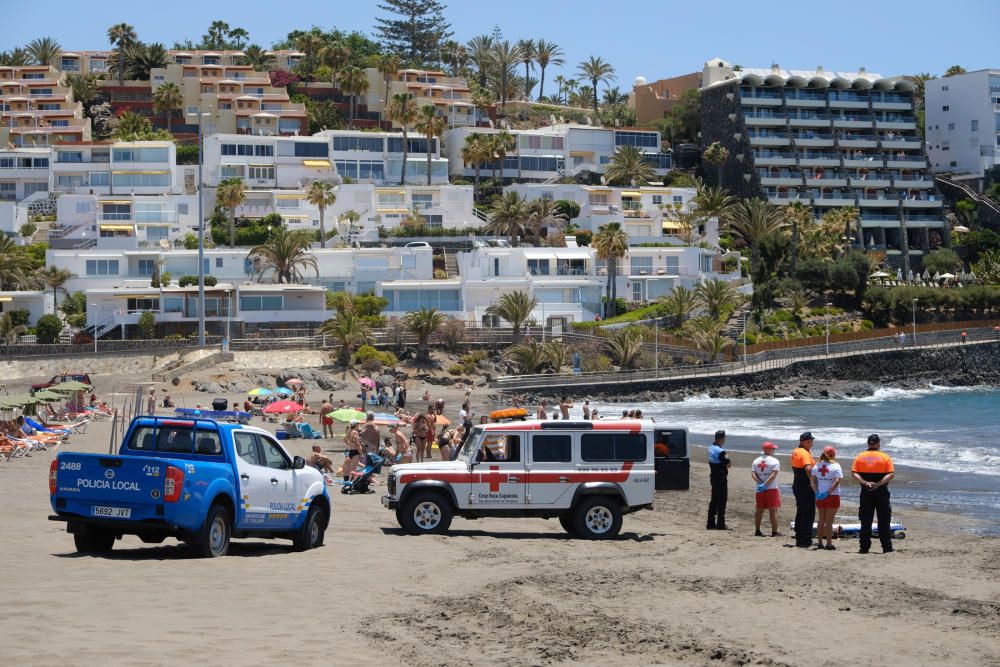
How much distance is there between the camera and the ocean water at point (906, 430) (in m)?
27.9

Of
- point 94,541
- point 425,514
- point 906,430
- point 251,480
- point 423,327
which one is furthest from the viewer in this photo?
point 423,327

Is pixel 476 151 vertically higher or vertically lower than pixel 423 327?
higher

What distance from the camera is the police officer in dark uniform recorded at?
19031 mm

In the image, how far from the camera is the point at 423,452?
2808 cm

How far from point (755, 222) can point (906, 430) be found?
138 feet

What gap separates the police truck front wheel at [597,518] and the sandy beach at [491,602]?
40cm

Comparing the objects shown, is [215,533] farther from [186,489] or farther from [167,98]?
[167,98]

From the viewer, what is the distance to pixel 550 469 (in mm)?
18203

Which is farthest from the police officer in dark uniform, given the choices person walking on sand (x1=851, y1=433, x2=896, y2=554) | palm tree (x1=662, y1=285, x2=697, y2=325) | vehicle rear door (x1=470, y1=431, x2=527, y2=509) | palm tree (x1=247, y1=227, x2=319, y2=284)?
palm tree (x1=247, y1=227, x2=319, y2=284)

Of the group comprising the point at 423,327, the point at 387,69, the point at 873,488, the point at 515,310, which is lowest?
the point at 873,488

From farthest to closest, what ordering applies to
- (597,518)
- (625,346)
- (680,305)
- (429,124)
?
(429,124) → (680,305) → (625,346) → (597,518)

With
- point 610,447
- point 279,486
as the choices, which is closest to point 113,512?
point 279,486

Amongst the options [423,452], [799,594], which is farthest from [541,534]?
[423,452]

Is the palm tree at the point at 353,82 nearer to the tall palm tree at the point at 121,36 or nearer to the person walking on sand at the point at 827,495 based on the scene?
the tall palm tree at the point at 121,36
